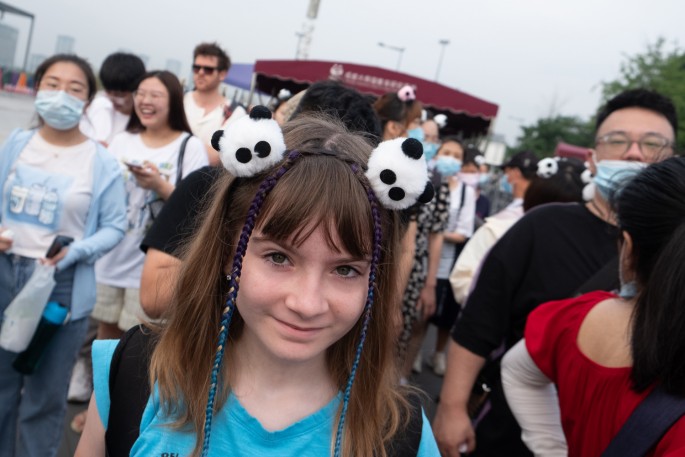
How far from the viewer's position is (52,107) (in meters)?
2.83

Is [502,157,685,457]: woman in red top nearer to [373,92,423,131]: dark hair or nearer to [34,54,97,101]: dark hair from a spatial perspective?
[373,92,423,131]: dark hair

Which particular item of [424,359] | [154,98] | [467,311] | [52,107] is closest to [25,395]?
[52,107]

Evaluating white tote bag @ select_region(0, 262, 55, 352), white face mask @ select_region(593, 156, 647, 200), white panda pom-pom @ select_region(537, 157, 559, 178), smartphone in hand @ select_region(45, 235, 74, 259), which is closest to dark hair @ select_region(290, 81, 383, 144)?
white face mask @ select_region(593, 156, 647, 200)

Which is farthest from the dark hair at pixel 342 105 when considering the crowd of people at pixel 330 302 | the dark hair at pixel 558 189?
the dark hair at pixel 558 189

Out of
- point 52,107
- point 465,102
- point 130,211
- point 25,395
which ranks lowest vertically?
point 25,395

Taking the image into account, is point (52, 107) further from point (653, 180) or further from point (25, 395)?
point (653, 180)

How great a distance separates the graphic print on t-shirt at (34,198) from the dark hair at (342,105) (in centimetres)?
132

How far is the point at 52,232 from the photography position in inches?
109

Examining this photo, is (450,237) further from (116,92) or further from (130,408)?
(130,408)

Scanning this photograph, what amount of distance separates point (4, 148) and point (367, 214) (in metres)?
2.33

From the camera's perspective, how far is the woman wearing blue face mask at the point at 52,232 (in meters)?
2.70

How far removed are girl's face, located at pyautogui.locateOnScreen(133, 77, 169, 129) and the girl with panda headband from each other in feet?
7.26

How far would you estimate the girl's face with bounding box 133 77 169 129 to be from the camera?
3396mm

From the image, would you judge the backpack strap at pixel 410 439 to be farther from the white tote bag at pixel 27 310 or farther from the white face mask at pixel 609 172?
the white tote bag at pixel 27 310
